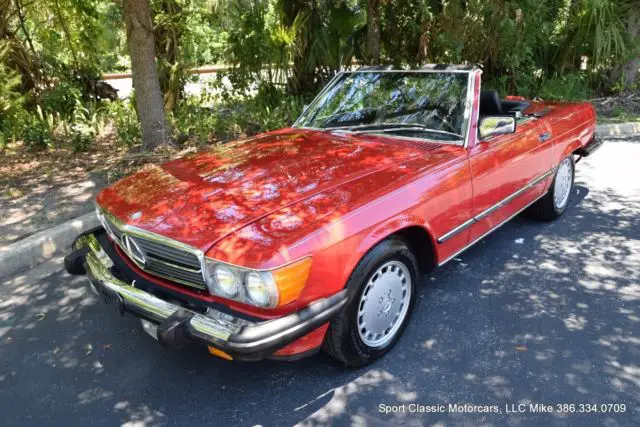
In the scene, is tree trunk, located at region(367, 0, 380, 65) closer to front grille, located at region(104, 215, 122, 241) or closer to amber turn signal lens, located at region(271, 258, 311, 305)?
front grille, located at region(104, 215, 122, 241)

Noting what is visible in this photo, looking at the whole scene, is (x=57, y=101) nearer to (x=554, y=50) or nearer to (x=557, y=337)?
(x=557, y=337)

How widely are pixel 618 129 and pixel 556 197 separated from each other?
4661 mm

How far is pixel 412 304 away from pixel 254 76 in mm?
6081

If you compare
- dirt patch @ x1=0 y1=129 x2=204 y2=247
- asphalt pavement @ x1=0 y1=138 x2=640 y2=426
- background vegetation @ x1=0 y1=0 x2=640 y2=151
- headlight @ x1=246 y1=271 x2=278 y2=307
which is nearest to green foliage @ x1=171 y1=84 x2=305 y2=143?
background vegetation @ x1=0 y1=0 x2=640 y2=151

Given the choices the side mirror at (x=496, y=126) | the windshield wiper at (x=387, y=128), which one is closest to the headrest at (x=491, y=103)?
the side mirror at (x=496, y=126)

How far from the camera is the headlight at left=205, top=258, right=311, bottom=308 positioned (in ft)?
7.67

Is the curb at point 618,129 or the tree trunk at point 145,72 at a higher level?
the tree trunk at point 145,72

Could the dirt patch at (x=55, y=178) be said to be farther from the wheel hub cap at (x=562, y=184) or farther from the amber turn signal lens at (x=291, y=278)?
the wheel hub cap at (x=562, y=184)

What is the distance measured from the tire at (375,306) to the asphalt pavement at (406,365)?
0.45 feet

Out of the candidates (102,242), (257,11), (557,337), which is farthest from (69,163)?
(557,337)

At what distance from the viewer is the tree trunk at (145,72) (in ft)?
20.4

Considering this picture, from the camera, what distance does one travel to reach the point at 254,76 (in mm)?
8359

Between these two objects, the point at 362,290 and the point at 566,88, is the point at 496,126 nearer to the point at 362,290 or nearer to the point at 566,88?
the point at 362,290

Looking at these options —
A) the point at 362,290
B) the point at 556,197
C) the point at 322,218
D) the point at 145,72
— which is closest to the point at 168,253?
the point at 322,218
